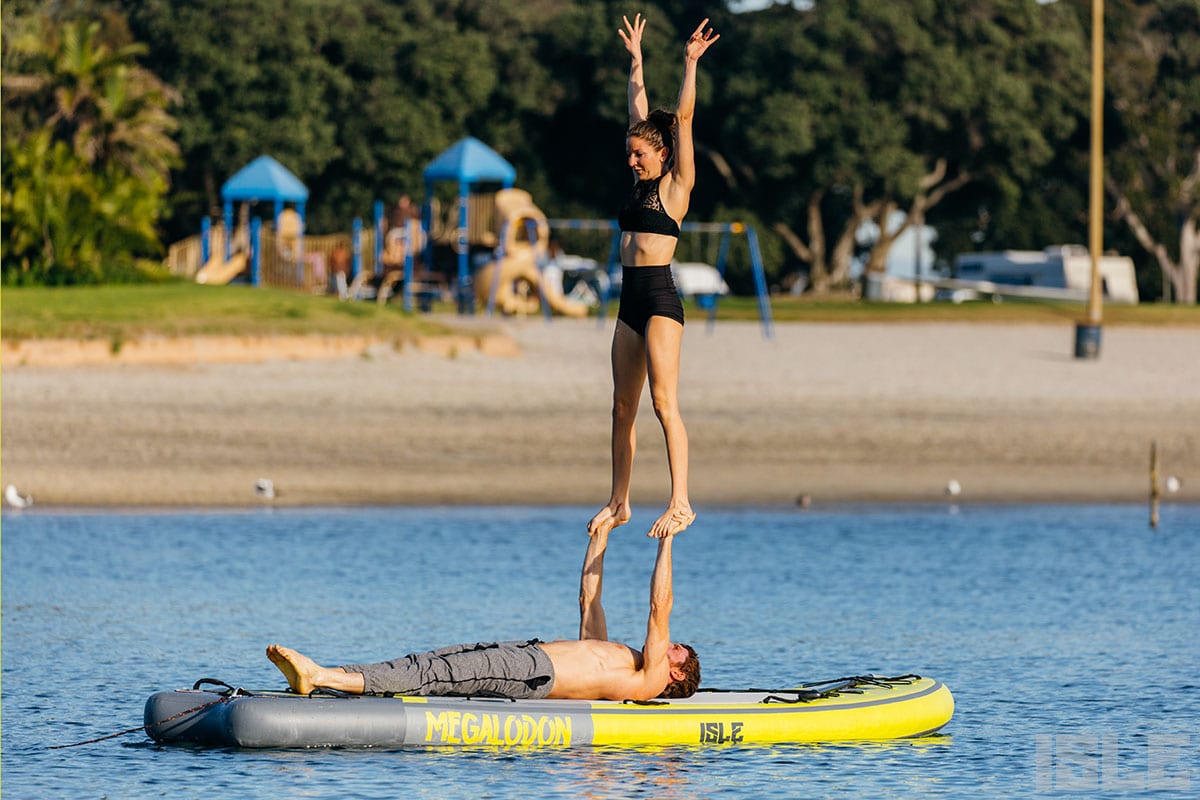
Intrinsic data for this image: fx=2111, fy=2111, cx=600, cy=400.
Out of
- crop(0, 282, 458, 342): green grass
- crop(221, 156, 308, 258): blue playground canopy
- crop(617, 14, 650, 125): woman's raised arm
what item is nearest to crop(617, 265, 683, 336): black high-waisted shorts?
crop(617, 14, 650, 125): woman's raised arm

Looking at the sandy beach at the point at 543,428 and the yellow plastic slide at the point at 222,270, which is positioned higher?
the yellow plastic slide at the point at 222,270

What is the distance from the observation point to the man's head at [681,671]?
1012cm

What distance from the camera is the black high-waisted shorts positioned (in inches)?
394

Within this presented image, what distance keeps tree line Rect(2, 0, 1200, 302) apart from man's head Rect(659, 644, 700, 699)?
43780mm

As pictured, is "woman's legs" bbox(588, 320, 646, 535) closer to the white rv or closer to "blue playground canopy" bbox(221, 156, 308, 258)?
"blue playground canopy" bbox(221, 156, 308, 258)

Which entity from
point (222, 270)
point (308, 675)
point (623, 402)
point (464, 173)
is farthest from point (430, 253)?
point (308, 675)

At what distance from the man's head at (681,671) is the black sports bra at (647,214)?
1994 mm

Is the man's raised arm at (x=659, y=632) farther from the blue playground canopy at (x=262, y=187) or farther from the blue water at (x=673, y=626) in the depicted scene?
the blue playground canopy at (x=262, y=187)

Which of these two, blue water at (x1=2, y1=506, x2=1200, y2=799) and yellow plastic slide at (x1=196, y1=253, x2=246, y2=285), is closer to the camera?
blue water at (x1=2, y1=506, x2=1200, y2=799)

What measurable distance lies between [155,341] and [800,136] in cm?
3224

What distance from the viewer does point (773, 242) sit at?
6038 centimetres

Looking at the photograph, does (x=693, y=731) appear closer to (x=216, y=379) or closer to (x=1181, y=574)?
(x=1181, y=574)

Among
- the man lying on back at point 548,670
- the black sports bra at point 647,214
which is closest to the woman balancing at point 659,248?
the black sports bra at point 647,214

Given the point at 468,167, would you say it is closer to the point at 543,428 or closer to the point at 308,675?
the point at 543,428
